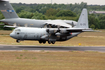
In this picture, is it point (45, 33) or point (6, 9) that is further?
point (6, 9)

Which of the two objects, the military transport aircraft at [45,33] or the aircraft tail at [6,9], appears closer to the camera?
the military transport aircraft at [45,33]

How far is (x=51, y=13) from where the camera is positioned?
16312cm

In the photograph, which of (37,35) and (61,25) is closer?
(37,35)

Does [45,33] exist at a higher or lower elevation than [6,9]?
lower

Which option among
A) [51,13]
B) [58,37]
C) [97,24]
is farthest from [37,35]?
[51,13]

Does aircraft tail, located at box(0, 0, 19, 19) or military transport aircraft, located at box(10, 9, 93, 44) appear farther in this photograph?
aircraft tail, located at box(0, 0, 19, 19)

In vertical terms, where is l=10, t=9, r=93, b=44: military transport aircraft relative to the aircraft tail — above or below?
below

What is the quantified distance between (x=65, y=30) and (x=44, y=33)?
381cm

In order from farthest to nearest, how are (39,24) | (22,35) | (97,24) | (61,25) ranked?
(97,24), (39,24), (61,25), (22,35)

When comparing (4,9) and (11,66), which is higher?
(4,9)

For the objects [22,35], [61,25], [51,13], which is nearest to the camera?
[22,35]

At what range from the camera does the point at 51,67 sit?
2300 centimetres

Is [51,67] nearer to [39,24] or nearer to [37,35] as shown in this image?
[37,35]

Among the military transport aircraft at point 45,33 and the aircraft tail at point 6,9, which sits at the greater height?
the aircraft tail at point 6,9
